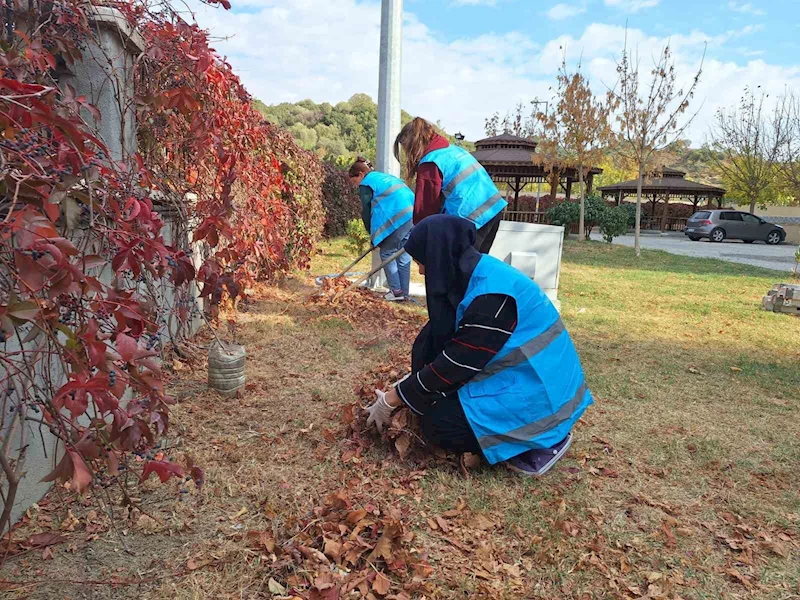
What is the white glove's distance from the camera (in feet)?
8.99

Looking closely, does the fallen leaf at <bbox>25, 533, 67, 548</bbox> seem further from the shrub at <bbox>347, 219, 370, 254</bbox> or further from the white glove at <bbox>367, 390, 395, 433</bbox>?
the shrub at <bbox>347, 219, 370, 254</bbox>

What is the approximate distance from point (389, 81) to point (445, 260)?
16.8ft

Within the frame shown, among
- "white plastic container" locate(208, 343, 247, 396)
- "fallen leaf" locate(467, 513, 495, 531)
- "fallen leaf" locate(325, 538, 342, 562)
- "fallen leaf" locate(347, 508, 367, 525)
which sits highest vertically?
"white plastic container" locate(208, 343, 247, 396)

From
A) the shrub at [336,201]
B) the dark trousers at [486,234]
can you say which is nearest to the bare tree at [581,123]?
the shrub at [336,201]

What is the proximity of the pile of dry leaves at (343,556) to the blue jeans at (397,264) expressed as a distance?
4.25 meters

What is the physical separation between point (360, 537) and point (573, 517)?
917 mm

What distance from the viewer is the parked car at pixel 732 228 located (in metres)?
23.0

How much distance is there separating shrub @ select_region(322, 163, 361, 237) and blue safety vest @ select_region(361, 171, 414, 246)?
20.9ft

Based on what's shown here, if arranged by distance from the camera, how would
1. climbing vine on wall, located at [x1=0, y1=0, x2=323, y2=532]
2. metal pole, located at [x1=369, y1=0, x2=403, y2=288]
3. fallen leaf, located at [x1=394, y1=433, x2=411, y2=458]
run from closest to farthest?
climbing vine on wall, located at [x1=0, y1=0, x2=323, y2=532], fallen leaf, located at [x1=394, y1=433, x2=411, y2=458], metal pole, located at [x1=369, y1=0, x2=403, y2=288]

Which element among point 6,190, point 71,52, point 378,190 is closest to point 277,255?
point 378,190

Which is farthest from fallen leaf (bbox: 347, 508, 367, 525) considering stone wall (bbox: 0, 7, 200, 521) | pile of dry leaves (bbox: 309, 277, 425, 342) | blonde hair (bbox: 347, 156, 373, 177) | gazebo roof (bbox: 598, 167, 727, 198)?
gazebo roof (bbox: 598, 167, 727, 198)

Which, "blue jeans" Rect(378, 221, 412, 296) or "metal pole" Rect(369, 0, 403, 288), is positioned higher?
"metal pole" Rect(369, 0, 403, 288)

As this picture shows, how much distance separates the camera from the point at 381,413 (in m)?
2.76

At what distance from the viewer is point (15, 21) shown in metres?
2.32
